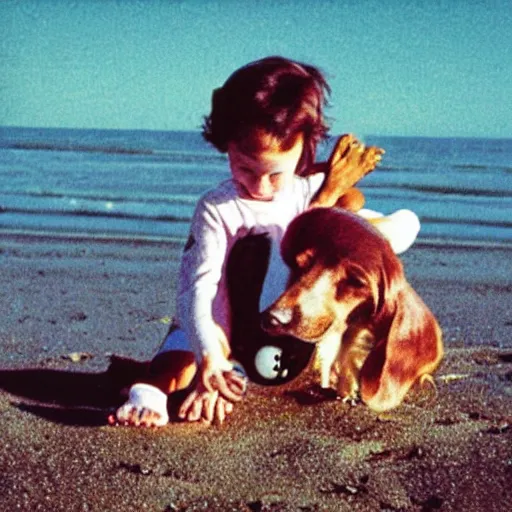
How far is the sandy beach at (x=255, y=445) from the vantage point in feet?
8.98

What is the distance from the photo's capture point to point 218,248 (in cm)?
302

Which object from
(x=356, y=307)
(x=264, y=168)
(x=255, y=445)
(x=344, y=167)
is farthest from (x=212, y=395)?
(x=344, y=167)

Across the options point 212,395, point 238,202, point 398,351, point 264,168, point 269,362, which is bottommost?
point 212,395

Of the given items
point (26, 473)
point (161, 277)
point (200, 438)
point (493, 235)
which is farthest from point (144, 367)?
point (493, 235)

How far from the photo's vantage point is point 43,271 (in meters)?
7.13

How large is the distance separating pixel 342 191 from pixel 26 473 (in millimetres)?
1280

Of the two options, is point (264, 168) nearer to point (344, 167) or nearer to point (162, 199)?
point (344, 167)

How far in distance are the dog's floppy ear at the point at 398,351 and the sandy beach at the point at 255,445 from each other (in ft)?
0.71

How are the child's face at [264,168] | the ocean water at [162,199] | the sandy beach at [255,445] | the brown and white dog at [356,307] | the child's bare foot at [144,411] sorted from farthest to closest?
1. the ocean water at [162,199]
2. the child's bare foot at [144,411]
3. the child's face at [264,168]
4. the brown and white dog at [356,307]
5. the sandy beach at [255,445]

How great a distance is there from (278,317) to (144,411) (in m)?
0.58

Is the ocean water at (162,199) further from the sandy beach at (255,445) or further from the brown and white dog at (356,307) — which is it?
the sandy beach at (255,445)

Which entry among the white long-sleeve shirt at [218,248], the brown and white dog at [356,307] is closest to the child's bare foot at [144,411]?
the white long-sleeve shirt at [218,248]

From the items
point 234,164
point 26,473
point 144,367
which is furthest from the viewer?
point 144,367

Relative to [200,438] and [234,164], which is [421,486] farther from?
[234,164]
